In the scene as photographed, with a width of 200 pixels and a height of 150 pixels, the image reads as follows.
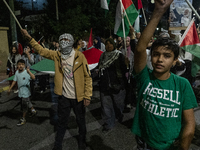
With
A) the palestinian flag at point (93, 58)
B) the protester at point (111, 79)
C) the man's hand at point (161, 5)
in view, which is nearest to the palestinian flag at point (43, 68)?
the palestinian flag at point (93, 58)

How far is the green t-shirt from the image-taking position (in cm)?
172

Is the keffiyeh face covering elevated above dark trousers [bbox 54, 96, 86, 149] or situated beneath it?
elevated above

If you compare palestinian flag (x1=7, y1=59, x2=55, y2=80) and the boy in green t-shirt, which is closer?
the boy in green t-shirt

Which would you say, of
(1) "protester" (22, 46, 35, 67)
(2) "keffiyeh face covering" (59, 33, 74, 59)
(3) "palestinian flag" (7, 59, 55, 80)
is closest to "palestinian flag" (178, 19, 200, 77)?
(2) "keffiyeh face covering" (59, 33, 74, 59)

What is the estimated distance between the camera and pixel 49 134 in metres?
4.32

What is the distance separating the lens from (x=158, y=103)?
1.75 m

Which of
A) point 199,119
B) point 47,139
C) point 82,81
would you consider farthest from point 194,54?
point 47,139

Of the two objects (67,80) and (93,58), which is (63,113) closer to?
(67,80)

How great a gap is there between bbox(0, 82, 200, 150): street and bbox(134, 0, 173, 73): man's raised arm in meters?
2.42

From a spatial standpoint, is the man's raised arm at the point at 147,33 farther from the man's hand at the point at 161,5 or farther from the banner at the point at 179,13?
the banner at the point at 179,13

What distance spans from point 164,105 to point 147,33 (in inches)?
25.4

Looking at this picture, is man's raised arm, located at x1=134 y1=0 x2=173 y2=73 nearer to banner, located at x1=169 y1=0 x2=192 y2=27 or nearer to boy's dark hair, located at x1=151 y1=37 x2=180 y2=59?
boy's dark hair, located at x1=151 y1=37 x2=180 y2=59

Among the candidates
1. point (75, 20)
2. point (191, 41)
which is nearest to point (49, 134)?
point (191, 41)

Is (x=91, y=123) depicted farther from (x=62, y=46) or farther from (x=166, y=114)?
(x=166, y=114)
